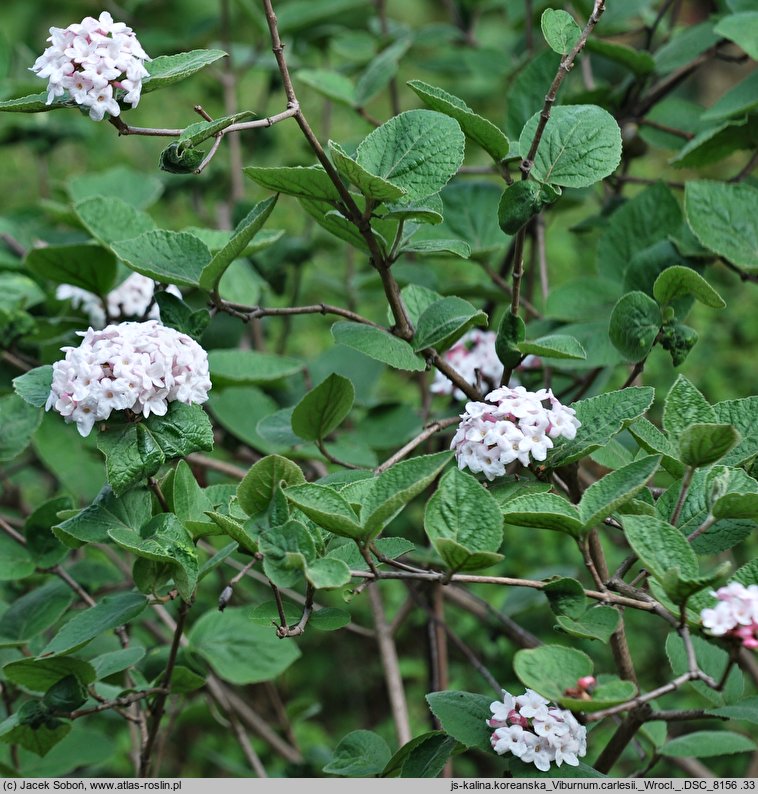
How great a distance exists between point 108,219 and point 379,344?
1.38 ft

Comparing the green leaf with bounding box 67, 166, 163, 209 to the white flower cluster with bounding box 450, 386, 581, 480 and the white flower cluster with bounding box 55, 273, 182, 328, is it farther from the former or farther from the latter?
the white flower cluster with bounding box 450, 386, 581, 480

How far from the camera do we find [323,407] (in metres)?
0.87

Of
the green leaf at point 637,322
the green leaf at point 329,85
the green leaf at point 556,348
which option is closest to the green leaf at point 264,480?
the green leaf at point 556,348

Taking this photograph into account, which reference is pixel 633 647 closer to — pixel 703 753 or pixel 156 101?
pixel 703 753

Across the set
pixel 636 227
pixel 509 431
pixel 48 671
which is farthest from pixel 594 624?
pixel 636 227

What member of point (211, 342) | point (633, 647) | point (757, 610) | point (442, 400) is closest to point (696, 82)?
point (633, 647)

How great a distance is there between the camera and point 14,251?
52.6 inches

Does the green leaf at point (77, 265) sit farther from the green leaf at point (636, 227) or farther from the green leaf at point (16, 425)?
the green leaf at point (636, 227)

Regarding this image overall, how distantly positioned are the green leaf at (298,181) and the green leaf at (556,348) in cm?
18

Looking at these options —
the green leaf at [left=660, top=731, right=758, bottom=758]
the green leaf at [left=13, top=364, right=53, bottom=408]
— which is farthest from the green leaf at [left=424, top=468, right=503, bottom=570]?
the green leaf at [left=660, top=731, right=758, bottom=758]

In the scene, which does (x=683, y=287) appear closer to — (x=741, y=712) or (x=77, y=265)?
(x=741, y=712)

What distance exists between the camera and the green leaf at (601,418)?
72cm

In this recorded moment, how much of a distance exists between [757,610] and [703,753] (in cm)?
40
